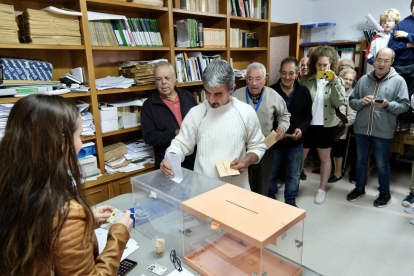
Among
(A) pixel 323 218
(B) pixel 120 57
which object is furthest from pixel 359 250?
(B) pixel 120 57

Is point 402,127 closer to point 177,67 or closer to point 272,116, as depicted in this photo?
point 272,116

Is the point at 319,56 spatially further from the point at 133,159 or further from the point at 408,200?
the point at 133,159

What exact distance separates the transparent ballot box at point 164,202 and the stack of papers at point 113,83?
1.32m

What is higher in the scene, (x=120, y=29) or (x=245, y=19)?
(x=245, y=19)

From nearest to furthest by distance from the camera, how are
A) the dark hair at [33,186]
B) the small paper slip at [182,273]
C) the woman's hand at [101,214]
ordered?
1. the dark hair at [33,186]
2. the small paper slip at [182,273]
3. the woman's hand at [101,214]

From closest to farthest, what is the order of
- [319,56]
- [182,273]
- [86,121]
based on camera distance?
[182,273], [86,121], [319,56]

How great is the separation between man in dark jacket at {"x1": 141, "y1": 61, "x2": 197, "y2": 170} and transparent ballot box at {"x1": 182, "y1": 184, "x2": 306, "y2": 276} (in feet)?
4.41

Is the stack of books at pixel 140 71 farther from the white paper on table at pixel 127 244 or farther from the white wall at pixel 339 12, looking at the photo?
the white wall at pixel 339 12

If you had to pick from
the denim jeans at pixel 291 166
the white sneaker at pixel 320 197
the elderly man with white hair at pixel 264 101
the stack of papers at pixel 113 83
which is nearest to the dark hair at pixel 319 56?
the elderly man with white hair at pixel 264 101

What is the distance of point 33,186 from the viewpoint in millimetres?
816

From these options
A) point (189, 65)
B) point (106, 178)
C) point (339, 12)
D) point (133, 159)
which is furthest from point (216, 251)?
point (339, 12)

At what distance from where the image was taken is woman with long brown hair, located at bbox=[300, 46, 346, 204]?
298 cm

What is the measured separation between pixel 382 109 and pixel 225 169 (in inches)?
82.7

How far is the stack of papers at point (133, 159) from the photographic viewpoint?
2.77 m
